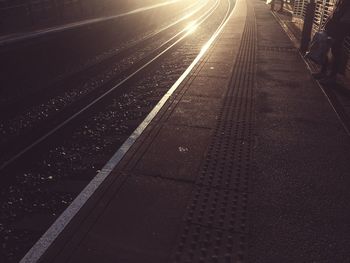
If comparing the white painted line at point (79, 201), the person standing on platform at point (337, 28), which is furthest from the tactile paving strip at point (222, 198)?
the person standing on platform at point (337, 28)

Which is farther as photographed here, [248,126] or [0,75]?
[0,75]

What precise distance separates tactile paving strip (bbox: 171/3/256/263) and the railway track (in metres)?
1.65

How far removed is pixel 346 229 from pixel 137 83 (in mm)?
6904

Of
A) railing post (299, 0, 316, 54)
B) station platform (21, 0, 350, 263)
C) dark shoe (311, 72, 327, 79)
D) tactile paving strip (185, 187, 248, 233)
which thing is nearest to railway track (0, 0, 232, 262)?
station platform (21, 0, 350, 263)

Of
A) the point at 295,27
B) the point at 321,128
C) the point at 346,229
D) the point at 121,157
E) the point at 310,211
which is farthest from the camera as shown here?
the point at 295,27

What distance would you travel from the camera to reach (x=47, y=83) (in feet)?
31.1

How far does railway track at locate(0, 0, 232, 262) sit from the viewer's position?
A: 4.03 m

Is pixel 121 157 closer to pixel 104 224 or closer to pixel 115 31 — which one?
pixel 104 224

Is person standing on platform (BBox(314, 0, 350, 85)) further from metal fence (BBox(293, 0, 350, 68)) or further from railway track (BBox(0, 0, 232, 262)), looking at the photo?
railway track (BBox(0, 0, 232, 262))

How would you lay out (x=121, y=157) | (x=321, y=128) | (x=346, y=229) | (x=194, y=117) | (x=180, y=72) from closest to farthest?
(x=346, y=229)
(x=121, y=157)
(x=321, y=128)
(x=194, y=117)
(x=180, y=72)

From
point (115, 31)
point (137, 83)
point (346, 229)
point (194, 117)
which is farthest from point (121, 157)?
point (115, 31)

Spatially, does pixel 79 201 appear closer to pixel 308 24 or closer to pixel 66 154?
pixel 66 154

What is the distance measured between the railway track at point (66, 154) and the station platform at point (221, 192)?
1.17 ft

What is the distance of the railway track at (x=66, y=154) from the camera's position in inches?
159
